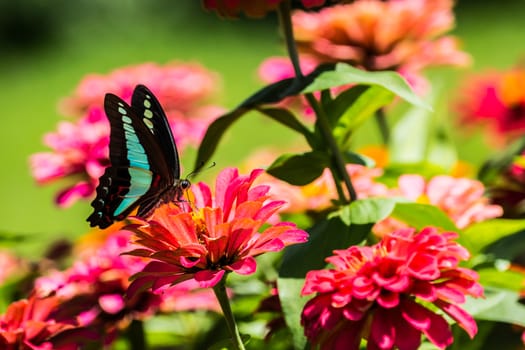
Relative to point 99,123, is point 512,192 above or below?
below

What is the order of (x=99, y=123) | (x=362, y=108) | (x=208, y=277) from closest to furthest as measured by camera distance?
(x=208, y=277)
(x=362, y=108)
(x=99, y=123)

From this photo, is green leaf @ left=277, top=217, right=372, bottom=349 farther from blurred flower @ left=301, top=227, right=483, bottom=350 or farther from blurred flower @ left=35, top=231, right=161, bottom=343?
blurred flower @ left=35, top=231, right=161, bottom=343

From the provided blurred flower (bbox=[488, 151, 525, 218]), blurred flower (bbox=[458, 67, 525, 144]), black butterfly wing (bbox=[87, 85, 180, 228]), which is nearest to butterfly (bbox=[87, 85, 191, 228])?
black butterfly wing (bbox=[87, 85, 180, 228])

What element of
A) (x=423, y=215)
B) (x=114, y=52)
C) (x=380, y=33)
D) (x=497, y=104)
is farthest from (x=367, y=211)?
(x=114, y=52)

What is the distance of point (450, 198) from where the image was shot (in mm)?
909

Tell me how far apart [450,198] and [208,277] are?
1.10 ft

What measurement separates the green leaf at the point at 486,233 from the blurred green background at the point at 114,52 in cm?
202

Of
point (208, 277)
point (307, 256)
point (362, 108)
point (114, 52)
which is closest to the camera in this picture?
point (208, 277)

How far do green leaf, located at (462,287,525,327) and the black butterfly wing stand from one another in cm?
28

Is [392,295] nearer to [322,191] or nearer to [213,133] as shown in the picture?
[213,133]

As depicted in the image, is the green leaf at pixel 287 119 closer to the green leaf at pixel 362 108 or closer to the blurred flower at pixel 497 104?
the green leaf at pixel 362 108

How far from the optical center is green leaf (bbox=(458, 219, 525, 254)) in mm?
838

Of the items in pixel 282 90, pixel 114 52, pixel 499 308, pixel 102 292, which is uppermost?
pixel 114 52

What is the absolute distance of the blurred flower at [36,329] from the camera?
734 mm
